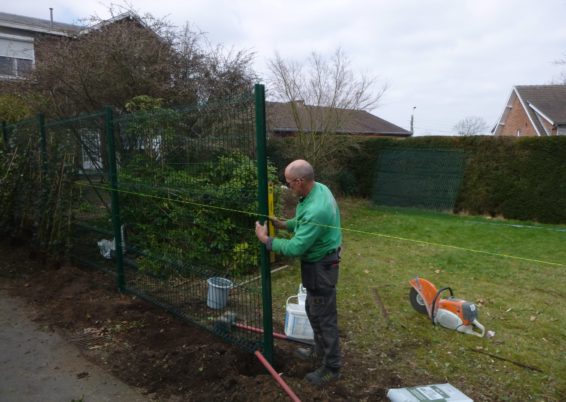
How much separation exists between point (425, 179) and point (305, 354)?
35.8ft

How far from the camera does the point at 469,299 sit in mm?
5410

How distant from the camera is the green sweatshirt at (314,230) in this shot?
297cm

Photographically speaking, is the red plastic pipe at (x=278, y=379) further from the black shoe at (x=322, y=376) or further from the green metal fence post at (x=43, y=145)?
the green metal fence post at (x=43, y=145)

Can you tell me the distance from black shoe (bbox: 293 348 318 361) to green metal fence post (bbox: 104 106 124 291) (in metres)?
2.77

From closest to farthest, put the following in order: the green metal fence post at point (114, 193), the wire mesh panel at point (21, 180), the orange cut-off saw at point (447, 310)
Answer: the orange cut-off saw at point (447, 310), the green metal fence post at point (114, 193), the wire mesh panel at point (21, 180)

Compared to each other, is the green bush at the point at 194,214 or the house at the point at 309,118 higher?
the house at the point at 309,118

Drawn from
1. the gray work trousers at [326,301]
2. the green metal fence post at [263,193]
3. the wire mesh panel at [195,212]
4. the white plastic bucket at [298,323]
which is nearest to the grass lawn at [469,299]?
the white plastic bucket at [298,323]

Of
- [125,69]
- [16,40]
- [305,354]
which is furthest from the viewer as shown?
[16,40]

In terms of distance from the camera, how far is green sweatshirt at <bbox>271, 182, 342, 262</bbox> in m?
2.97

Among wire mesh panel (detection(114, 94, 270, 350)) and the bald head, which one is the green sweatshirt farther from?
wire mesh panel (detection(114, 94, 270, 350))

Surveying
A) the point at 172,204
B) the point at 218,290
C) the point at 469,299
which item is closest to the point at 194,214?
the point at 172,204

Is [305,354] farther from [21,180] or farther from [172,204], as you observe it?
[21,180]

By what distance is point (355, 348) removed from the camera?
400 cm

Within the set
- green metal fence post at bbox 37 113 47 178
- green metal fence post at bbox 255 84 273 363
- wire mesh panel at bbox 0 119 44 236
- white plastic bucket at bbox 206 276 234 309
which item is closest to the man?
green metal fence post at bbox 255 84 273 363
